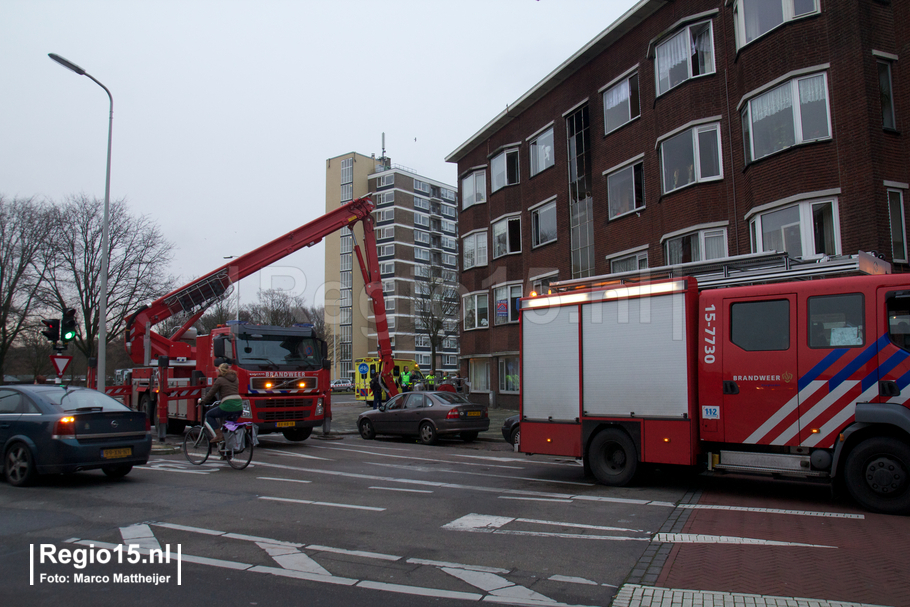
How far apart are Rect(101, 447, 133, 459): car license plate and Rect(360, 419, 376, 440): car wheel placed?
8950 millimetres

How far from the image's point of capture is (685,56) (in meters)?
19.0

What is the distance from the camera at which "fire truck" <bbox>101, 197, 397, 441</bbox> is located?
49.8 ft

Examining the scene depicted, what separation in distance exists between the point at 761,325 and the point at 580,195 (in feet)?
55.0

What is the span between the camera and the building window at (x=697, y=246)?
1764 cm

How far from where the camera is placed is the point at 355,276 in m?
89.6

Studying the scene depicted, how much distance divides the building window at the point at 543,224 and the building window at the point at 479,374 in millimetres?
7031

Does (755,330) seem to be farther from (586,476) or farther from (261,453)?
(261,453)

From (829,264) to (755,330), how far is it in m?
1.31

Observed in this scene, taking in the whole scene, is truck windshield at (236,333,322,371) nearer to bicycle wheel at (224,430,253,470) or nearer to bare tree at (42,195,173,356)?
bicycle wheel at (224,430,253,470)

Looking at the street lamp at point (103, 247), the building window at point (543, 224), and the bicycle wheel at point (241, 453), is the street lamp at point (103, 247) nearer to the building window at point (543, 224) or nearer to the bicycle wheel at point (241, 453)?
the bicycle wheel at point (241, 453)

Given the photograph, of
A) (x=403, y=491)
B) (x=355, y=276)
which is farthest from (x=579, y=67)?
(x=355, y=276)

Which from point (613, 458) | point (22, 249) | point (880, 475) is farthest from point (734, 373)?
point (22, 249)

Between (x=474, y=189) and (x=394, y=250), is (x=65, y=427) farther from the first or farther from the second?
(x=394, y=250)

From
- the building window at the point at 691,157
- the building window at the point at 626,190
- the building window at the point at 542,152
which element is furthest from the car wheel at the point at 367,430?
the building window at the point at 542,152
